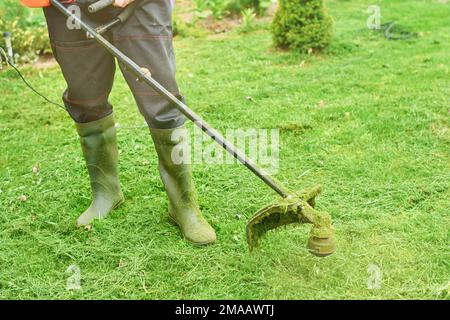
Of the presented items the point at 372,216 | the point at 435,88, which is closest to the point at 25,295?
the point at 372,216

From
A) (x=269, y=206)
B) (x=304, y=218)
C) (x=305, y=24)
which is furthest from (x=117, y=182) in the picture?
(x=305, y=24)

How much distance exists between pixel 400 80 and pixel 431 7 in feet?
11.0

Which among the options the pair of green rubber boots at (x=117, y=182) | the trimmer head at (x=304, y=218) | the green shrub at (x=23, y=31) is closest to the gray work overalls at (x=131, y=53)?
the pair of green rubber boots at (x=117, y=182)

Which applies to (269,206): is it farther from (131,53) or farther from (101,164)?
(101,164)

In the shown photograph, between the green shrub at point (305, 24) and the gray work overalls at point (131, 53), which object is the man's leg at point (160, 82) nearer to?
the gray work overalls at point (131, 53)

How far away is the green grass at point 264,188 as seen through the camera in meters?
2.78

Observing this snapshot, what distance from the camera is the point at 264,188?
11.9 ft

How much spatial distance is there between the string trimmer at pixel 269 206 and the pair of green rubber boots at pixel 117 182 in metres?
0.35

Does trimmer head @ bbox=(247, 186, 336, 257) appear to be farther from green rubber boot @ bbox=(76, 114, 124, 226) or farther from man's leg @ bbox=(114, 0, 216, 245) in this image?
green rubber boot @ bbox=(76, 114, 124, 226)

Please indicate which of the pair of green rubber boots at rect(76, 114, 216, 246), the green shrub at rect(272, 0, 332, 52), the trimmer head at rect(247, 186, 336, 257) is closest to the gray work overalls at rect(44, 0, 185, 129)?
the pair of green rubber boots at rect(76, 114, 216, 246)

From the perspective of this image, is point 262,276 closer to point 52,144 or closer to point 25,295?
point 25,295

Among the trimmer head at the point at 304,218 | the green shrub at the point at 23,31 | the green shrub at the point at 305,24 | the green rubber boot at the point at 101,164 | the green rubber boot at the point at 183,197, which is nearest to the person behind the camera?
the trimmer head at the point at 304,218

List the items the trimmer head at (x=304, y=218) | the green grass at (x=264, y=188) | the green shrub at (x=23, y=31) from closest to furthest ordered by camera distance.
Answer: the trimmer head at (x=304, y=218) → the green grass at (x=264, y=188) → the green shrub at (x=23, y=31)

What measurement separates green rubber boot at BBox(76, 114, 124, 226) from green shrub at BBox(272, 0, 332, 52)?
141 inches
